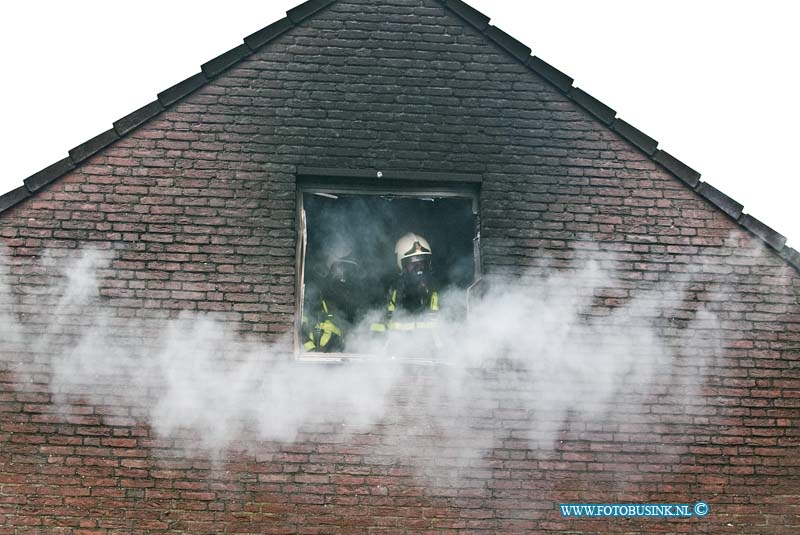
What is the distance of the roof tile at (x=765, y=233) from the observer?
344 inches

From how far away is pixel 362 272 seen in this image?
10.1 metres

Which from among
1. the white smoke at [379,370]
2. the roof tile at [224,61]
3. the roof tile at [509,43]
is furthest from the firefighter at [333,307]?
the roof tile at [509,43]


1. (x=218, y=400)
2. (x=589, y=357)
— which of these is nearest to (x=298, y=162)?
(x=218, y=400)

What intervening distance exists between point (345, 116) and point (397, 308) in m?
1.92

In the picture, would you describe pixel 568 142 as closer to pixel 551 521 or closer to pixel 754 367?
pixel 754 367

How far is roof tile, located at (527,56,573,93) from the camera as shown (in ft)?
29.4

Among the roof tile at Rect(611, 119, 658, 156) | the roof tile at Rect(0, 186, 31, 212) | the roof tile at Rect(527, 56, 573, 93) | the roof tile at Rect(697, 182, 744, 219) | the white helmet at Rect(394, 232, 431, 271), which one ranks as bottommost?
the white helmet at Rect(394, 232, 431, 271)

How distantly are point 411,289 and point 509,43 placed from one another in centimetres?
251

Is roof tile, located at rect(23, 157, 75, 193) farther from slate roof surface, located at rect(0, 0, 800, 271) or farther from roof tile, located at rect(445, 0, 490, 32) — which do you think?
roof tile, located at rect(445, 0, 490, 32)

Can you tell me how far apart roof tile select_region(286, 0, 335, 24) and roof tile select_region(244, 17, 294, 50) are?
4.9 inches

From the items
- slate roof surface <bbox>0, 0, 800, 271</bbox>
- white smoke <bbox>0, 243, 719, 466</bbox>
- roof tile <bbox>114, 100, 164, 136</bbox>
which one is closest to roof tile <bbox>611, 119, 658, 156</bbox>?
slate roof surface <bbox>0, 0, 800, 271</bbox>

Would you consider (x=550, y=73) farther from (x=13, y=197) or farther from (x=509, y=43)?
(x=13, y=197)

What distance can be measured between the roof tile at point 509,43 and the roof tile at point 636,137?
1062 mm

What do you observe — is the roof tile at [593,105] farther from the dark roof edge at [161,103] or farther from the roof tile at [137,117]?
the roof tile at [137,117]
